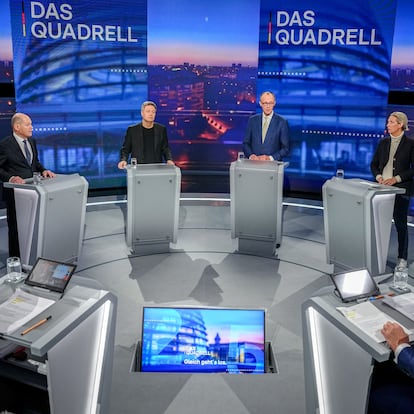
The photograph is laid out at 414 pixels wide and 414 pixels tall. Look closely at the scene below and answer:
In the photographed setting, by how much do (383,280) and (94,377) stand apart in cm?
157

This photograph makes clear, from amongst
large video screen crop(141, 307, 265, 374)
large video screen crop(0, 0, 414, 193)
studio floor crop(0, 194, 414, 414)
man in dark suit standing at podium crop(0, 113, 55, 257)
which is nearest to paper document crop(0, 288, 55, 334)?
studio floor crop(0, 194, 414, 414)

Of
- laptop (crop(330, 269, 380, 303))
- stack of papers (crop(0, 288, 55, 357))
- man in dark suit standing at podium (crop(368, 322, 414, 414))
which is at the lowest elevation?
man in dark suit standing at podium (crop(368, 322, 414, 414))

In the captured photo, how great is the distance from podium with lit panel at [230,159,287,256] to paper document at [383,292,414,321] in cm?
242

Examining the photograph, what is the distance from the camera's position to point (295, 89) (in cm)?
785

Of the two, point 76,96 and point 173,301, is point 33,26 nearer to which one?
point 76,96

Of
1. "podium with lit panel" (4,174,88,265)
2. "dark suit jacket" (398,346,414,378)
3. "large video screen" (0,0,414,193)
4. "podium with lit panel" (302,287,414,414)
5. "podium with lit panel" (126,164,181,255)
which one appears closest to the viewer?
"dark suit jacket" (398,346,414,378)

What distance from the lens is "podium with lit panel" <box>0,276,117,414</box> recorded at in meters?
2.03

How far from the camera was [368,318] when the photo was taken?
2.28 meters

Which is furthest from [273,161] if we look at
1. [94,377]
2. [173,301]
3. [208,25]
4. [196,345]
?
[208,25]

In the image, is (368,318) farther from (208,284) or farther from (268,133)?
(268,133)

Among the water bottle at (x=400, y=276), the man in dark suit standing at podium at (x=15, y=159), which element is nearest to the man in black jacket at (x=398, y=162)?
the water bottle at (x=400, y=276)

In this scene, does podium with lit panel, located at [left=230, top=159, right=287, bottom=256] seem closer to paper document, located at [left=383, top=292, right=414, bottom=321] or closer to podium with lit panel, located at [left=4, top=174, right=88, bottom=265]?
podium with lit panel, located at [left=4, top=174, right=88, bottom=265]

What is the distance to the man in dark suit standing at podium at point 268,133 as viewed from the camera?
5.31 meters

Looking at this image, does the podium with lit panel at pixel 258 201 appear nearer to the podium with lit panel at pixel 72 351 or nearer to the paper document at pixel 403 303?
the paper document at pixel 403 303
